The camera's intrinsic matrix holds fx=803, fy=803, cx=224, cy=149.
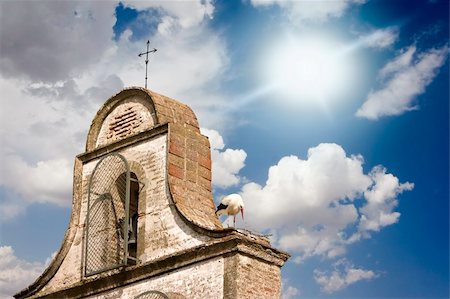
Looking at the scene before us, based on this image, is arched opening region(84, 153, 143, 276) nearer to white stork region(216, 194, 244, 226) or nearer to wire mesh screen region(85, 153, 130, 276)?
wire mesh screen region(85, 153, 130, 276)

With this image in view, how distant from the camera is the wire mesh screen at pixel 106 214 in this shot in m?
16.0

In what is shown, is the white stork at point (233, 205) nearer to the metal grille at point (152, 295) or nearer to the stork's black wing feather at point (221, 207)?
the stork's black wing feather at point (221, 207)

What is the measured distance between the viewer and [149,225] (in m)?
15.2

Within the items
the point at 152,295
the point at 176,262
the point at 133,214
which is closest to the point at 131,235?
Answer: the point at 133,214

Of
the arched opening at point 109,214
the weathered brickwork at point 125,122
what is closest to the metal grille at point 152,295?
the arched opening at point 109,214

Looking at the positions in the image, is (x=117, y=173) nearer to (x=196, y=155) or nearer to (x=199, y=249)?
(x=196, y=155)

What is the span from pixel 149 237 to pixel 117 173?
2013 mm

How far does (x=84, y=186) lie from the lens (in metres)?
17.1

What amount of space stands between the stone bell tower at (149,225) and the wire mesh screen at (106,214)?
0.02 m

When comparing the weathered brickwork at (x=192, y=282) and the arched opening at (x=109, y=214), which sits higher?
the arched opening at (x=109, y=214)

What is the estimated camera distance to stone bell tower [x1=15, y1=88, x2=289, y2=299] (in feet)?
44.8

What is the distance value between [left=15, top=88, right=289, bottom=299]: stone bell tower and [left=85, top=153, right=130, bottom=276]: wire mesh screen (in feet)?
0.07

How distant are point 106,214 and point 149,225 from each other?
5.30ft

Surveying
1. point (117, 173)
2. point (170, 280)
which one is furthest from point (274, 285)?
point (117, 173)
